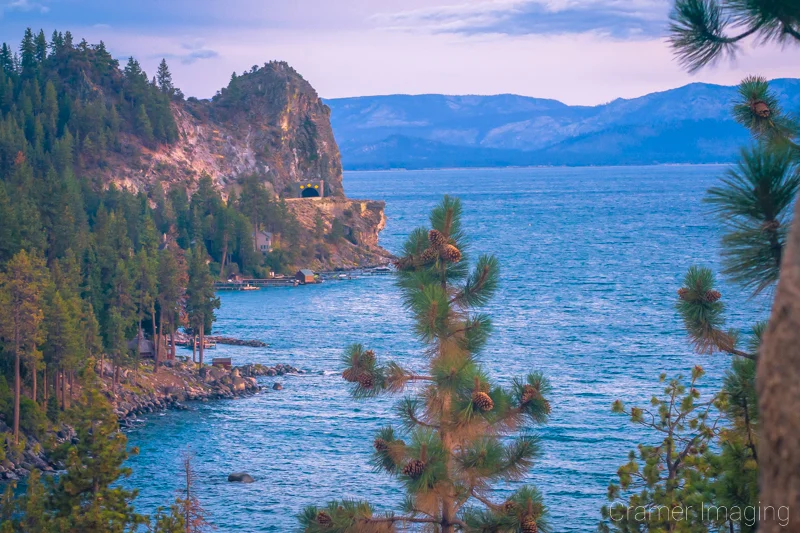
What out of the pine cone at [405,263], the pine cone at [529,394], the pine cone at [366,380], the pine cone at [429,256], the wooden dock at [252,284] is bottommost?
the wooden dock at [252,284]

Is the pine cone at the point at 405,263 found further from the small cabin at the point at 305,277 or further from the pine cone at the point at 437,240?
the small cabin at the point at 305,277

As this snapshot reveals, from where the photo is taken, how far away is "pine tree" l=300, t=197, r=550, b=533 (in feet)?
38.5

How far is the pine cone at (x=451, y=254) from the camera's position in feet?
39.9

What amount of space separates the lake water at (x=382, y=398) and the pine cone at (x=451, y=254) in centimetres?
64

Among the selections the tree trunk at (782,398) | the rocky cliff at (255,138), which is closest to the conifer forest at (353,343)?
the tree trunk at (782,398)

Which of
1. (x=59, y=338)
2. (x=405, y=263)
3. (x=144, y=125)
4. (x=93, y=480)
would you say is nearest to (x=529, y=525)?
(x=405, y=263)

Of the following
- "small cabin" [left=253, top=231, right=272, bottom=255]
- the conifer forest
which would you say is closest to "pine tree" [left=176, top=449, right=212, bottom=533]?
the conifer forest

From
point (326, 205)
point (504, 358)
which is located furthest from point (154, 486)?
point (326, 205)

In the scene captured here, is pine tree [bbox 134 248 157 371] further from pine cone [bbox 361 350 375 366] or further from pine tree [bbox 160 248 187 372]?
pine cone [bbox 361 350 375 366]

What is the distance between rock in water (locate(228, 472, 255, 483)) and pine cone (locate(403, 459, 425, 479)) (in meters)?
33.4

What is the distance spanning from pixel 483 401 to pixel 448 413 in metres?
0.95

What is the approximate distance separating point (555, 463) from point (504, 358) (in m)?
22.1

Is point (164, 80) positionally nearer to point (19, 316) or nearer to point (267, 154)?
point (267, 154)

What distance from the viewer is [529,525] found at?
11555 millimetres
